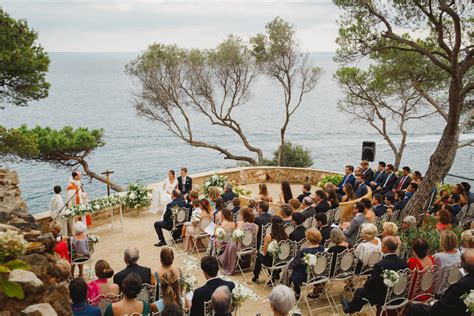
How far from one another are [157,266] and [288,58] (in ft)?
60.0

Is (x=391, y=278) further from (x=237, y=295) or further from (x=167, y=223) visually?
(x=167, y=223)

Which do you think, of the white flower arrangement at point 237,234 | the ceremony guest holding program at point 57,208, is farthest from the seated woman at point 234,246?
the ceremony guest holding program at point 57,208

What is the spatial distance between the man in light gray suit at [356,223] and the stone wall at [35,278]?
5241mm

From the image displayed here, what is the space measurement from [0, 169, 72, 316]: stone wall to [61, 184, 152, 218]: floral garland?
478cm

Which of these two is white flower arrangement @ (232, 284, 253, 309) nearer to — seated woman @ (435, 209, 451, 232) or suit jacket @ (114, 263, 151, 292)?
suit jacket @ (114, 263, 151, 292)

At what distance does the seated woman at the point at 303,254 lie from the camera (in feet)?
22.2

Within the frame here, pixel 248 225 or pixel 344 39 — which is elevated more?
pixel 344 39

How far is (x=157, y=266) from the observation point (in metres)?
9.05

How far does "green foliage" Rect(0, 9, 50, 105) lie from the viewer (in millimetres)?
12273

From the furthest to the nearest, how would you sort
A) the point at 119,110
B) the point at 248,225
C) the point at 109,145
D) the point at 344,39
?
the point at 119,110 → the point at 109,145 → the point at 344,39 → the point at 248,225

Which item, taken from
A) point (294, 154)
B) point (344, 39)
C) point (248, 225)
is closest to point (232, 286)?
point (248, 225)

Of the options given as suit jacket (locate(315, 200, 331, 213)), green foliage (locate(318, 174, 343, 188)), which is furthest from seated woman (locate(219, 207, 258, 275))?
green foliage (locate(318, 174, 343, 188))

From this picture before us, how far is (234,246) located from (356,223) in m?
2.18

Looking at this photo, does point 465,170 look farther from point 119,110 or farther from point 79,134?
point 119,110
